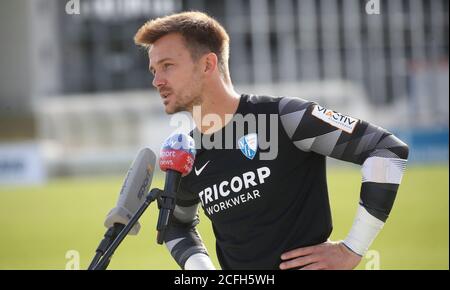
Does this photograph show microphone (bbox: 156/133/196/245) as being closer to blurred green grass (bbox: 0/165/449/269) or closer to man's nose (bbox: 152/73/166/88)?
man's nose (bbox: 152/73/166/88)

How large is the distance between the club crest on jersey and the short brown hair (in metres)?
0.34

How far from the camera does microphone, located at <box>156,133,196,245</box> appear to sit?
2818 mm

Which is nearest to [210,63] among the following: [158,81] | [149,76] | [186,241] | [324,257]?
[158,81]

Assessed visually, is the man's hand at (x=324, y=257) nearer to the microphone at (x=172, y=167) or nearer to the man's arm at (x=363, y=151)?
the man's arm at (x=363, y=151)

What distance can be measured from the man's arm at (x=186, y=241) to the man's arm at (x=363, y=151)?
0.54 meters

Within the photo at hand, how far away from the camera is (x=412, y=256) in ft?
30.1

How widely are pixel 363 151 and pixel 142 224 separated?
5.13 m

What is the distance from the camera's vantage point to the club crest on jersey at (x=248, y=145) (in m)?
3.50

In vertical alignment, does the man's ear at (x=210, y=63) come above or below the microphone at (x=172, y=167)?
above

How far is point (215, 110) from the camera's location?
11.7 ft

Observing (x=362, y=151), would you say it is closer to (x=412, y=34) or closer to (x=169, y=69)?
(x=169, y=69)

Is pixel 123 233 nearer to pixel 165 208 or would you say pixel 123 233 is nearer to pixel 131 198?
pixel 165 208

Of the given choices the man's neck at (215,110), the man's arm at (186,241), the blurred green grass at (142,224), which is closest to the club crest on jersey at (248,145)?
the man's neck at (215,110)
